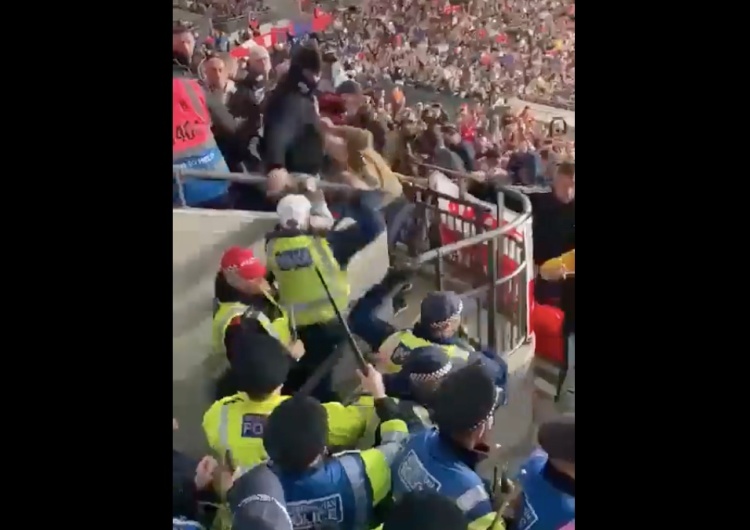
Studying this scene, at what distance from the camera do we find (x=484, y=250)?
163cm

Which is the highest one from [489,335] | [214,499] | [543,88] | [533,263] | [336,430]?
[543,88]

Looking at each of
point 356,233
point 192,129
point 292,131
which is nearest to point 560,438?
point 356,233

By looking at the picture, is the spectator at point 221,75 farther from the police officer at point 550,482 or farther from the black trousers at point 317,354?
the police officer at point 550,482

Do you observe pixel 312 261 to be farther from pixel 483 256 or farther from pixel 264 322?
pixel 483 256

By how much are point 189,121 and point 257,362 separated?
0.46 m

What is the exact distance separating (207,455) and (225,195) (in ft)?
1.56

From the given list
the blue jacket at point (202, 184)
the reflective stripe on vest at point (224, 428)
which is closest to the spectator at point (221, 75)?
the blue jacket at point (202, 184)

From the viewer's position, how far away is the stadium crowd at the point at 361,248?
1570mm

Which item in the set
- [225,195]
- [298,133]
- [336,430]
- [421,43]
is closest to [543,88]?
[421,43]

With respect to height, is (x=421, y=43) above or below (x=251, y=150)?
above

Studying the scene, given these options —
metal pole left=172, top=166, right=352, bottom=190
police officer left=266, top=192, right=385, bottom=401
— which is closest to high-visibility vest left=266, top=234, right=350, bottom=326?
police officer left=266, top=192, right=385, bottom=401

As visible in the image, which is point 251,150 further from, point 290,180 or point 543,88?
point 543,88

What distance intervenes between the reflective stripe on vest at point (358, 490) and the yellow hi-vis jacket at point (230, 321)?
0.25 m

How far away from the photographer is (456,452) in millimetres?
1576
